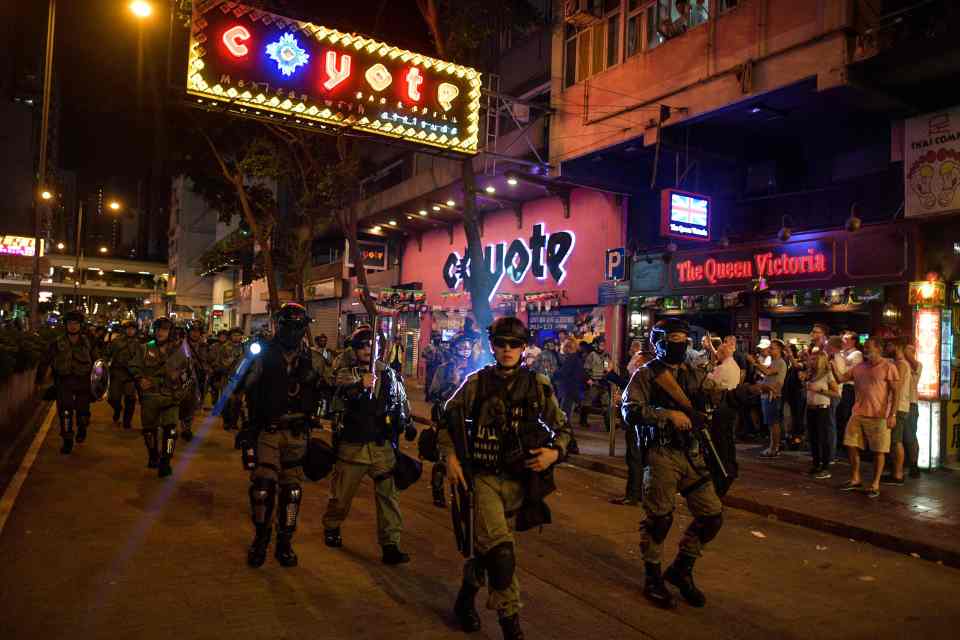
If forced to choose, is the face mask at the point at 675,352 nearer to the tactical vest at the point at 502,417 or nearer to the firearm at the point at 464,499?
the tactical vest at the point at 502,417

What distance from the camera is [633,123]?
15.9 metres

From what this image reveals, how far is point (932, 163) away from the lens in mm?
11430

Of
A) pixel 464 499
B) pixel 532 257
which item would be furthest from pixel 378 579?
pixel 532 257

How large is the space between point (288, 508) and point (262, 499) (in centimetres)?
21

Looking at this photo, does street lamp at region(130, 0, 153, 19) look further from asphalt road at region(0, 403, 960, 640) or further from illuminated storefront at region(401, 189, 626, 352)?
illuminated storefront at region(401, 189, 626, 352)

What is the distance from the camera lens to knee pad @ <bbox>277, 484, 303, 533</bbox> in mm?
5562

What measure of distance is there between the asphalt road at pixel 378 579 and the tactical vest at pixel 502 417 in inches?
43.0

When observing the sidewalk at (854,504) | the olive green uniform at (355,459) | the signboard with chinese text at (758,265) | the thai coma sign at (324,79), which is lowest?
the sidewalk at (854,504)

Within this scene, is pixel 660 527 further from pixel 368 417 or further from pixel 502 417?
pixel 368 417

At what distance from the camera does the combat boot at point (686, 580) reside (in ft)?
16.5

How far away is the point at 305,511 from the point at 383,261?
23.9 metres

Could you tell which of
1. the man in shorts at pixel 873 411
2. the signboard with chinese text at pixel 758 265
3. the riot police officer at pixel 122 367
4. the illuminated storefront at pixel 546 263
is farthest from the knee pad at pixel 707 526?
the illuminated storefront at pixel 546 263

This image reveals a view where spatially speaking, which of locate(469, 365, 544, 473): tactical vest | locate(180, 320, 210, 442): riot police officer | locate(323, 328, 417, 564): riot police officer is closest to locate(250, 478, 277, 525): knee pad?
locate(323, 328, 417, 564): riot police officer

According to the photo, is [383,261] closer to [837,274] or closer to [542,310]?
[542,310]
